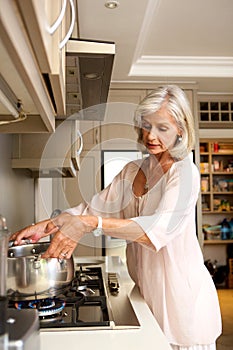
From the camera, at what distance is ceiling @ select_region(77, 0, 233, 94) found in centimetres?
257

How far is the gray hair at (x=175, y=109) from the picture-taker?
1.43 meters

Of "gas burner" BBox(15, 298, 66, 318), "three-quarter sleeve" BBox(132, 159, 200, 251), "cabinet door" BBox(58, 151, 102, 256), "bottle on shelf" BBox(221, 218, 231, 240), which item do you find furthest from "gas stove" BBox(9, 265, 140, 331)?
"bottle on shelf" BBox(221, 218, 231, 240)

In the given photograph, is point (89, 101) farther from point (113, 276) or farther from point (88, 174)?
point (88, 174)

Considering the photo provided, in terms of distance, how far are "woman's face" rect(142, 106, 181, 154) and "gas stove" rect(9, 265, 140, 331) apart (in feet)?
1.71

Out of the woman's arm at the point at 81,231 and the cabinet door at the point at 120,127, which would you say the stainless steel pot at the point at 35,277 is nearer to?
the woman's arm at the point at 81,231

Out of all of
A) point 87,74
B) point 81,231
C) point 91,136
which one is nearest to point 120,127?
point 91,136

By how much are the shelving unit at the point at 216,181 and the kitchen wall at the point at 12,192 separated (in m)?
4.44

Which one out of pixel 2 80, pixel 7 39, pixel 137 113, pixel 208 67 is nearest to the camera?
pixel 7 39

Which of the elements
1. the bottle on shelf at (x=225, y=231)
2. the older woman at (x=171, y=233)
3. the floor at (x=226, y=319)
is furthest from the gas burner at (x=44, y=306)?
the bottle on shelf at (x=225, y=231)

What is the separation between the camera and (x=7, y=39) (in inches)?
18.2

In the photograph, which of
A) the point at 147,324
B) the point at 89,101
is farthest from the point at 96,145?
the point at 147,324

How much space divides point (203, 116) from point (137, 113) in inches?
114

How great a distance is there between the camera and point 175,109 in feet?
4.69

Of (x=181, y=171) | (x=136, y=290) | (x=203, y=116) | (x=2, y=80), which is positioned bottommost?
(x=136, y=290)
